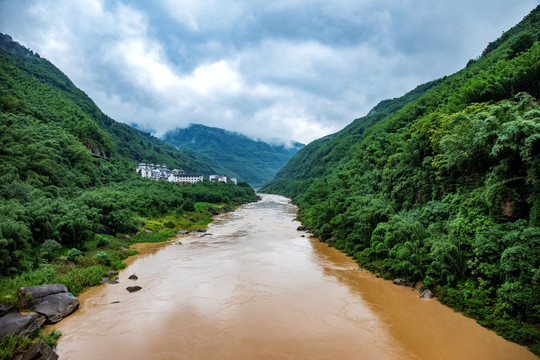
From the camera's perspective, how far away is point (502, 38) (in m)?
58.2

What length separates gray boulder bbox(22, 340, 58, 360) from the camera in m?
9.93

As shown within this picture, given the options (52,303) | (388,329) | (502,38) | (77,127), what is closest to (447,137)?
(388,329)

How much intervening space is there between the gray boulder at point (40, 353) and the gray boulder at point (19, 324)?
1.35 m

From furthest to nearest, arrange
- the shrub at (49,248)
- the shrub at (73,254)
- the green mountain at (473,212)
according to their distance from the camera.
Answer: the shrub at (73,254) < the shrub at (49,248) < the green mountain at (473,212)

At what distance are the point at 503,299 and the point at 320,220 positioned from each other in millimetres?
22755

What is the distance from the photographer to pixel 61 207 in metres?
23.9

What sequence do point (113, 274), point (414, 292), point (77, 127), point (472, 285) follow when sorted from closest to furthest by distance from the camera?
1. point (472, 285)
2. point (414, 292)
3. point (113, 274)
4. point (77, 127)

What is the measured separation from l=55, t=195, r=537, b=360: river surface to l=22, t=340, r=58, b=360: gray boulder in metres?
0.55

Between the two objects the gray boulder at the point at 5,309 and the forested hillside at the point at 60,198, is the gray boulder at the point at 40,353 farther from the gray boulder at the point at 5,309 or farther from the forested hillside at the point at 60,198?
the forested hillside at the point at 60,198

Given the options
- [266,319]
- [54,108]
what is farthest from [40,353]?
[54,108]

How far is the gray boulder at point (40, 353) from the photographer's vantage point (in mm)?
9926

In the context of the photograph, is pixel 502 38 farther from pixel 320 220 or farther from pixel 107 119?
pixel 107 119

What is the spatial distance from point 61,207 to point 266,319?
20.0 m

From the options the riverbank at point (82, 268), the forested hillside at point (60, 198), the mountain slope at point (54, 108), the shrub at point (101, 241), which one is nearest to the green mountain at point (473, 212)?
the riverbank at point (82, 268)
